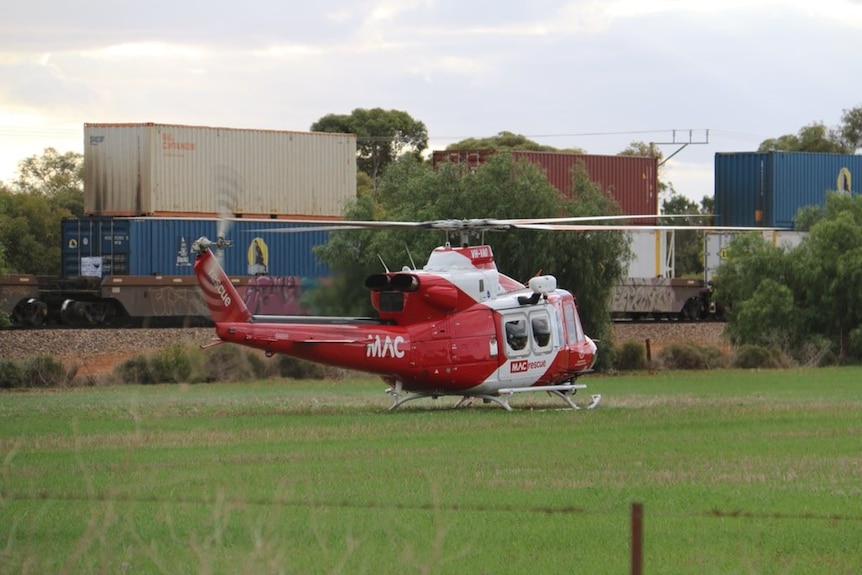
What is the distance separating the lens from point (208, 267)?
23438 mm

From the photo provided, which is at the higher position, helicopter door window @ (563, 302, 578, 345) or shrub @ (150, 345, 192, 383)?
helicopter door window @ (563, 302, 578, 345)

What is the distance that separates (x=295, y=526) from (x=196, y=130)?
4140 cm

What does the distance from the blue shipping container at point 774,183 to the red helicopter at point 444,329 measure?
3861cm

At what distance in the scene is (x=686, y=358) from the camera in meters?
44.0

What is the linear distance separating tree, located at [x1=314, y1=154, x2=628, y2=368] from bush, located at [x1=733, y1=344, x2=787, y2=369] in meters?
4.12

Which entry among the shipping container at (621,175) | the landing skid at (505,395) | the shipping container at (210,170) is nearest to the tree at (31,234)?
the shipping container at (210,170)

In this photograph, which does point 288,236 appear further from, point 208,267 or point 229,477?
point 229,477

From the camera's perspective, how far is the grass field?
11.3m

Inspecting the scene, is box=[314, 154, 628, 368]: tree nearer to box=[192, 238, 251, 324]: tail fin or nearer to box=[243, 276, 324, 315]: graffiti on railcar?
box=[243, 276, 324, 315]: graffiti on railcar

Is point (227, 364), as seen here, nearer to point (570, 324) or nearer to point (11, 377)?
point (11, 377)

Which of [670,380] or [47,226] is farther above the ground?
[47,226]

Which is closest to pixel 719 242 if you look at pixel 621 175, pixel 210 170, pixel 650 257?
pixel 650 257

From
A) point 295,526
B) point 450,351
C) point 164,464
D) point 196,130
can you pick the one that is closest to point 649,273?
point 196,130

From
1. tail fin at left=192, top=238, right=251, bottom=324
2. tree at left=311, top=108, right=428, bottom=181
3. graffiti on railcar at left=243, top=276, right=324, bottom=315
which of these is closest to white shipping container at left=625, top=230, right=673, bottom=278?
graffiti on railcar at left=243, top=276, right=324, bottom=315
